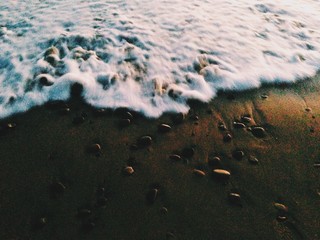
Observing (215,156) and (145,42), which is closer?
(215,156)

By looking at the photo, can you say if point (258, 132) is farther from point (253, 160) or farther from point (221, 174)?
point (221, 174)

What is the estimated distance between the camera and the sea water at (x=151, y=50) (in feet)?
11.9

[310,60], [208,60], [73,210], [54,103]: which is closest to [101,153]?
[73,210]

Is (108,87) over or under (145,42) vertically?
under

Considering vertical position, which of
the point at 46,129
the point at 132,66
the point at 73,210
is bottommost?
the point at 73,210

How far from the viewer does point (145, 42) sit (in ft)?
14.9

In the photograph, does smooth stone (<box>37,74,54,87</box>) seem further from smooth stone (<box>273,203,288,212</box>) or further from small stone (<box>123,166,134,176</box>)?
smooth stone (<box>273,203,288,212</box>)

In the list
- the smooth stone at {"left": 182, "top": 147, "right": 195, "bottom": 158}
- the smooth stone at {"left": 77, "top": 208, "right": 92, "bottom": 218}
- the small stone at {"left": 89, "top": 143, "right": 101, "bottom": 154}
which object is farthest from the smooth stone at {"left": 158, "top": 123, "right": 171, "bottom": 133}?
the smooth stone at {"left": 77, "top": 208, "right": 92, "bottom": 218}

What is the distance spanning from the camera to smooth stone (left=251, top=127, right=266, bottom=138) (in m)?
3.05

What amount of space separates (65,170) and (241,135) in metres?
1.87

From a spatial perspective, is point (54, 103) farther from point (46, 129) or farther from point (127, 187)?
point (127, 187)

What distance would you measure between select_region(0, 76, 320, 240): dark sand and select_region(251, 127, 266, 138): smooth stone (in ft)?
0.14

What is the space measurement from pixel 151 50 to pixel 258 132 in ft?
7.05

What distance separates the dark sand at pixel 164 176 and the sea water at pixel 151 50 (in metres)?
A: 0.39
